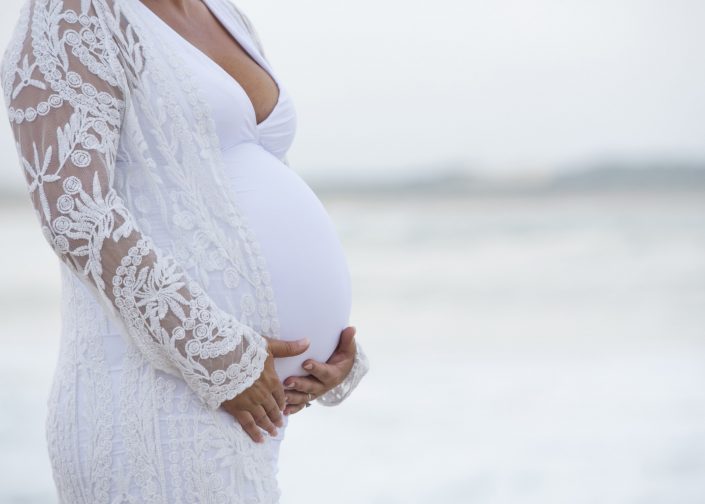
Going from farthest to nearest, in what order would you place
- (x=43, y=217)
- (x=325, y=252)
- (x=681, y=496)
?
(x=681, y=496) → (x=325, y=252) → (x=43, y=217)

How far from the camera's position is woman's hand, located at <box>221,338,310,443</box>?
93 centimetres

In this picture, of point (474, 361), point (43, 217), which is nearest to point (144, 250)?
point (43, 217)

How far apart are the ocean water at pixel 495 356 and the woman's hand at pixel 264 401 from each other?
1.56 m

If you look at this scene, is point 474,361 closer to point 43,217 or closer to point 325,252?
point 325,252

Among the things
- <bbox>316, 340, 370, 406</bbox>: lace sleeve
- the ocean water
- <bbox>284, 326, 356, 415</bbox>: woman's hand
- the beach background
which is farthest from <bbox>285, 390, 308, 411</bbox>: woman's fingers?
the beach background

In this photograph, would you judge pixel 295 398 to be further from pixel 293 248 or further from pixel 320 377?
pixel 293 248

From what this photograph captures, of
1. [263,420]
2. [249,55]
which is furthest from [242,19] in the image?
[263,420]

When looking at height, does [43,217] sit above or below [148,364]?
above

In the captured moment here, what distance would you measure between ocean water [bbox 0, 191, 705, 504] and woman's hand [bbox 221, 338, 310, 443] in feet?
5.13

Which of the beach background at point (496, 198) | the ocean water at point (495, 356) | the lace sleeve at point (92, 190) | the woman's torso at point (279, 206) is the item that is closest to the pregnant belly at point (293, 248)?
the woman's torso at point (279, 206)

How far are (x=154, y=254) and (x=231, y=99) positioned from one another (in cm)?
19

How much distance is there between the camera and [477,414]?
3117mm

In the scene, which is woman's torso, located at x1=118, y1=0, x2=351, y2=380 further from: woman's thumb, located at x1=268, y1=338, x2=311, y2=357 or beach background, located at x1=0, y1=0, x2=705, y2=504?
beach background, located at x1=0, y1=0, x2=705, y2=504

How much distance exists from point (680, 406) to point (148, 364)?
2.56 meters
